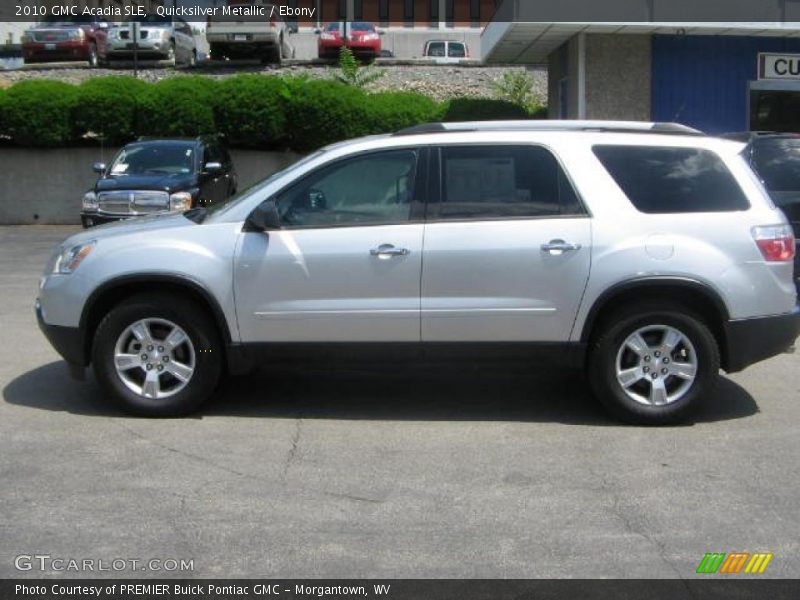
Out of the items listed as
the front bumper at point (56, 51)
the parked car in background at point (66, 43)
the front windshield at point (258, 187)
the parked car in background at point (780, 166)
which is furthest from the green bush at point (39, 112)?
the front windshield at point (258, 187)

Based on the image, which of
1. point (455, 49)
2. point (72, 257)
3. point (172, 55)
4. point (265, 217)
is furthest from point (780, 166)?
point (455, 49)

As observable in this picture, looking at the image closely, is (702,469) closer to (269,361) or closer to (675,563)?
(675,563)

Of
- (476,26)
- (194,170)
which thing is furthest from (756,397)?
(476,26)

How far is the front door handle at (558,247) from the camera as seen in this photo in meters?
6.79

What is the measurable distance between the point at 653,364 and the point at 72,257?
3.89 m

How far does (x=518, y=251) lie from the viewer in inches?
267

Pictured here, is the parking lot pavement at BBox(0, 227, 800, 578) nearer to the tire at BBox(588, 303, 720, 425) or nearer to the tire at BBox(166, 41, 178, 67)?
the tire at BBox(588, 303, 720, 425)

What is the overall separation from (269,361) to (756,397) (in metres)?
3.57

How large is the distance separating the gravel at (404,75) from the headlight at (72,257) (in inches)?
951

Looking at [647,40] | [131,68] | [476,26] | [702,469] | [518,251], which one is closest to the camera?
[702,469]

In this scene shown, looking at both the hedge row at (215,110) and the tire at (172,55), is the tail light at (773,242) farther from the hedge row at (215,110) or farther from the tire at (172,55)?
the tire at (172,55)

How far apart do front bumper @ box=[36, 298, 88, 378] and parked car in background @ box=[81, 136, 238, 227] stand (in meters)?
7.87

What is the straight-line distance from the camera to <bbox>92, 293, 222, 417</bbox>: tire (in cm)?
697

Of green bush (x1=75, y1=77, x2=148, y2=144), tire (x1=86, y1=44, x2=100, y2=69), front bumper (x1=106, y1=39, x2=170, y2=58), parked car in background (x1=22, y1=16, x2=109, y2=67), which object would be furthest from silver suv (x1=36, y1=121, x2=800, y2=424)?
parked car in background (x1=22, y1=16, x2=109, y2=67)
